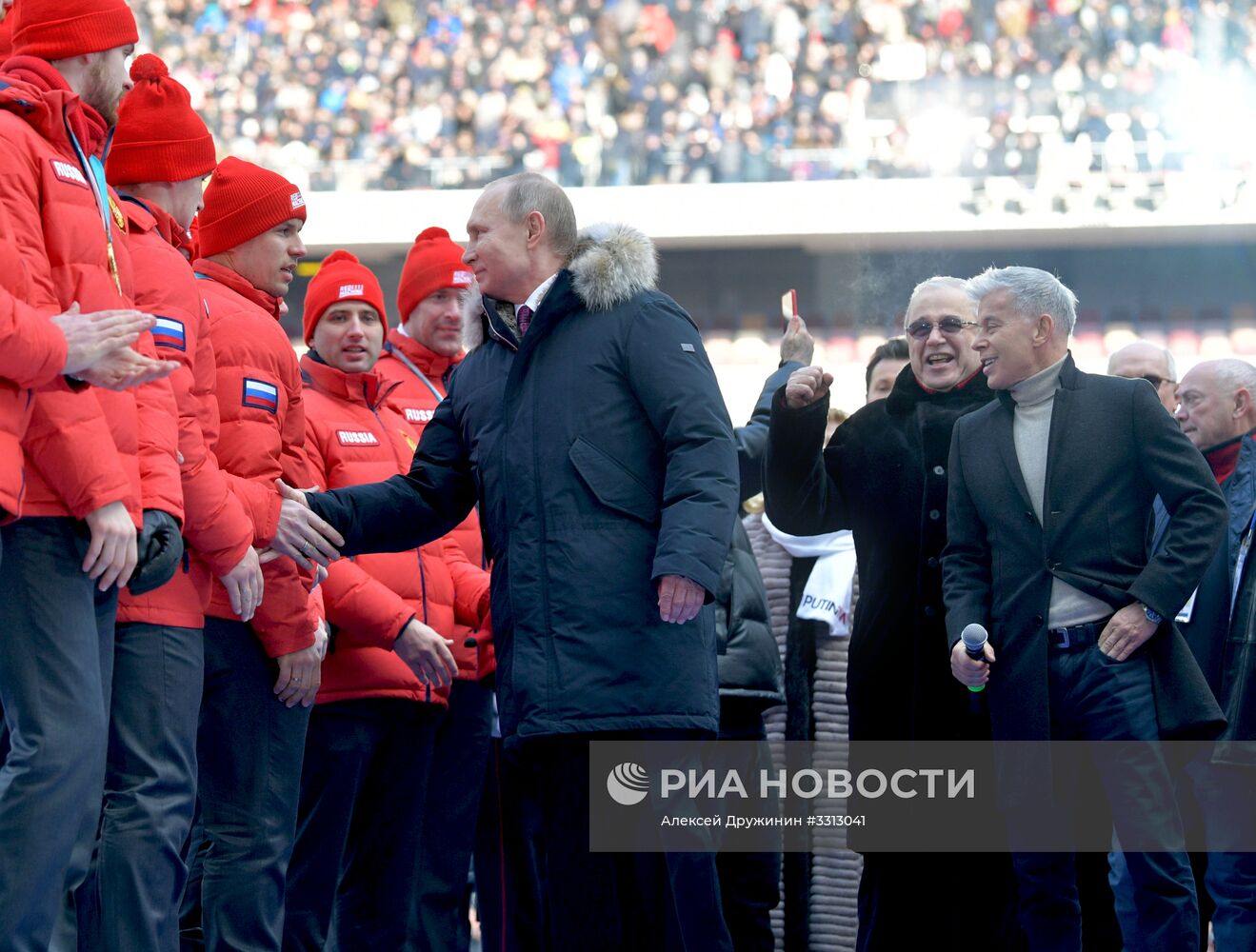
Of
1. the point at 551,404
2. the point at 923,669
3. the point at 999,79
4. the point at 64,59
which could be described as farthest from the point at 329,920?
the point at 999,79

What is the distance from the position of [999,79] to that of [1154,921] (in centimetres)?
1510

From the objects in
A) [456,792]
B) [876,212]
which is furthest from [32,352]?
[876,212]

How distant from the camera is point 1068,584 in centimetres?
342

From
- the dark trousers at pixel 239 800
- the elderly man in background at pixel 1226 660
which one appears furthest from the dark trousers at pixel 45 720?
the elderly man in background at pixel 1226 660

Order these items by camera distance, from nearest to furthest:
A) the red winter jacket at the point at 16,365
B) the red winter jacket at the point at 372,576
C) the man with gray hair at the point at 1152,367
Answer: the red winter jacket at the point at 16,365, the red winter jacket at the point at 372,576, the man with gray hair at the point at 1152,367

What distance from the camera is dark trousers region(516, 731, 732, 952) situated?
2.74 meters

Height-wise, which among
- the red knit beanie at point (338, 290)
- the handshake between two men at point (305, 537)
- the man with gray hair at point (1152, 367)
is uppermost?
the red knit beanie at point (338, 290)

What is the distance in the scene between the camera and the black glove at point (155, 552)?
241 cm

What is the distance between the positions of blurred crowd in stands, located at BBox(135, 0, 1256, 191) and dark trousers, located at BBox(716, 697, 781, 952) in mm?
12342

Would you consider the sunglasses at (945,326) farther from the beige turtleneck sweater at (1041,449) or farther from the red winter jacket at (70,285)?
the red winter jacket at (70,285)

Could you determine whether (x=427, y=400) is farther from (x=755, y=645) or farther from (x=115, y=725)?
(x=115, y=725)

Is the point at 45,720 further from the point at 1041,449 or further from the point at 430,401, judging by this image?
the point at 1041,449

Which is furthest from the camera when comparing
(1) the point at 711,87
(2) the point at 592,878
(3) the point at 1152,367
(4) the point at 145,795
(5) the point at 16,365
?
(1) the point at 711,87

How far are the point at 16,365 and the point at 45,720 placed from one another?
1.61 ft
